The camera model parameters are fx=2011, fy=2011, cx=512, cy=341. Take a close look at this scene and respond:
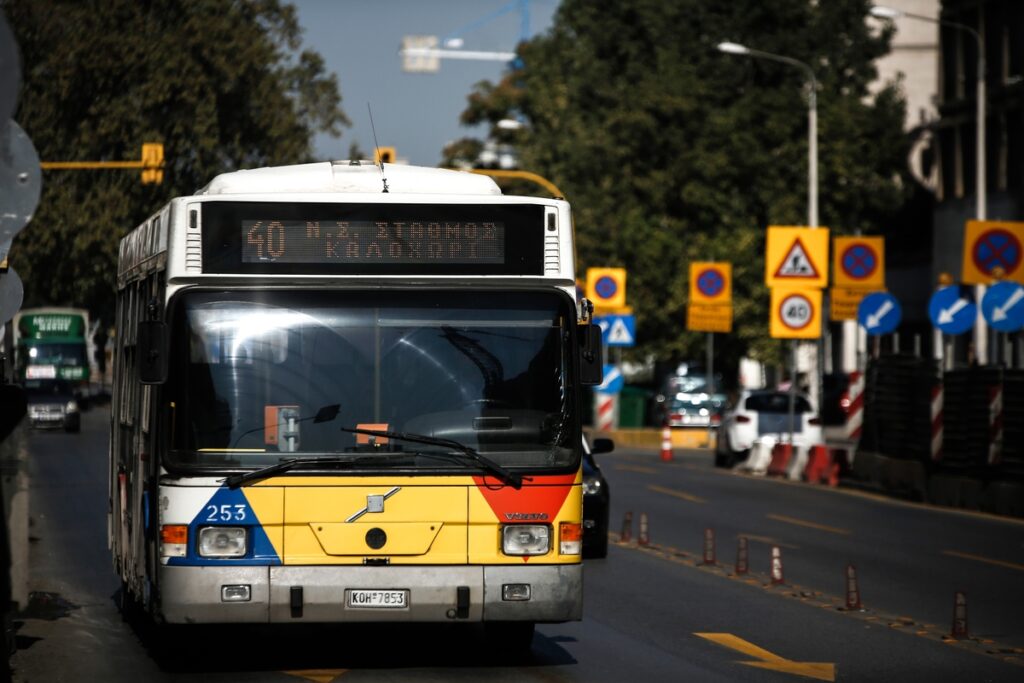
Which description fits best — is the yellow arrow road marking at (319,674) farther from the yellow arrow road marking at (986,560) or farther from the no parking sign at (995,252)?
the no parking sign at (995,252)

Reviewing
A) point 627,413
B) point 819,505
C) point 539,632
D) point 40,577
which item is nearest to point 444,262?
point 539,632

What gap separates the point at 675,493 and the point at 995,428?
5.28 metres

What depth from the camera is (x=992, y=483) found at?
26406mm

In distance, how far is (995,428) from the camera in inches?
1024

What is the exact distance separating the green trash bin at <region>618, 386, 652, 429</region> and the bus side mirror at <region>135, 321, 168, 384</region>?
161ft

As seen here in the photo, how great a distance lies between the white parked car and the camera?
38.6 metres

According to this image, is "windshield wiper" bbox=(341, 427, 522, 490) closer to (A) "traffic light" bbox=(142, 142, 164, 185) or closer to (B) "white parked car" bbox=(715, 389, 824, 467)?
(B) "white parked car" bbox=(715, 389, 824, 467)

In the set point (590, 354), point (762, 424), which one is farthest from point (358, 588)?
point (762, 424)

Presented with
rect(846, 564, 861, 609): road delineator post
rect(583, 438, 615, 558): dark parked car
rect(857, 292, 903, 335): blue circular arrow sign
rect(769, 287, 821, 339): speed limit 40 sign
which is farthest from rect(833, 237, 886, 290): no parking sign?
rect(846, 564, 861, 609): road delineator post

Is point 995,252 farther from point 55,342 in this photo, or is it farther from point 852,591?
point 55,342

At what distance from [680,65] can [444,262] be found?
47.9m

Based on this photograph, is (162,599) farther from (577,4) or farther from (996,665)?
(577,4)

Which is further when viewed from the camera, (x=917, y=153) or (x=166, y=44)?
(x=917, y=153)

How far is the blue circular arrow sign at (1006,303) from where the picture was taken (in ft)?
87.0
